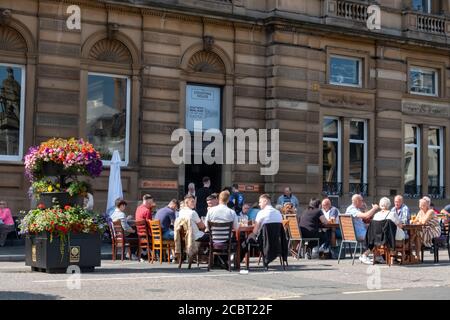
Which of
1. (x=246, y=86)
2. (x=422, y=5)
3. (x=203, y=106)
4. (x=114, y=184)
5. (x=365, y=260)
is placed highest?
(x=422, y=5)

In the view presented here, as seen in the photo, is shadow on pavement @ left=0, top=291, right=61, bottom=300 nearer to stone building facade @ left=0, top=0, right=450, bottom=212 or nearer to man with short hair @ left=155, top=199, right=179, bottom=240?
man with short hair @ left=155, top=199, right=179, bottom=240

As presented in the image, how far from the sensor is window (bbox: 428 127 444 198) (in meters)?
31.0

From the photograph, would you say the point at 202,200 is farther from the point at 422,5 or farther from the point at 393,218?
the point at 422,5

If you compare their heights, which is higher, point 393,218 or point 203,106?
point 203,106

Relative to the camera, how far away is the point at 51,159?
49.9 feet

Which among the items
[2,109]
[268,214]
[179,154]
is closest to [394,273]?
[268,214]

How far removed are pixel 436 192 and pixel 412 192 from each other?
1230mm

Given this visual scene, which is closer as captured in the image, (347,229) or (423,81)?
(347,229)

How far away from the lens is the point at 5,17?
22609 millimetres

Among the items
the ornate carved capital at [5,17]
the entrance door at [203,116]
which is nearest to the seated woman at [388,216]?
the entrance door at [203,116]

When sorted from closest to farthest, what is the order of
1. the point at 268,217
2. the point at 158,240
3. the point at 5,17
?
the point at 268,217, the point at 158,240, the point at 5,17

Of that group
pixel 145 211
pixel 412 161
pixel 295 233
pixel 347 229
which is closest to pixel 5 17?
pixel 145 211

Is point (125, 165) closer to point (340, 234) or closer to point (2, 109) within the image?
point (2, 109)
